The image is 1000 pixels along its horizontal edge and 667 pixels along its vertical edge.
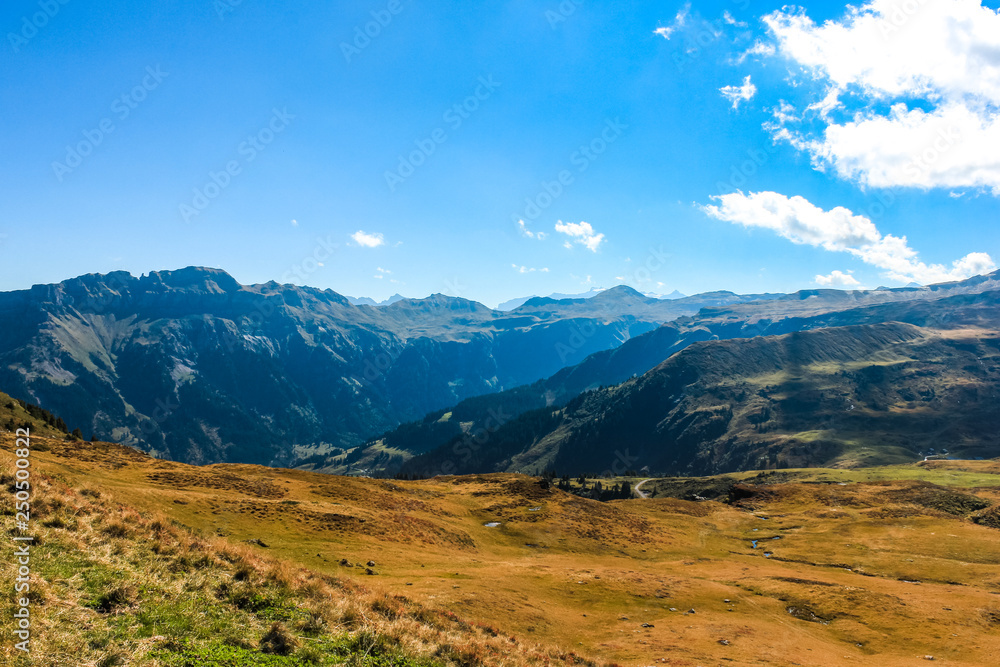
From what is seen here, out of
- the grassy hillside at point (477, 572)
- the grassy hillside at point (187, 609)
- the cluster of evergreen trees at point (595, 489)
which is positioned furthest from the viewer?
the cluster of evergreen trees at point (595, 489)

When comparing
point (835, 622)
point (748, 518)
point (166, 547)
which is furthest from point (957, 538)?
point (166, 547)

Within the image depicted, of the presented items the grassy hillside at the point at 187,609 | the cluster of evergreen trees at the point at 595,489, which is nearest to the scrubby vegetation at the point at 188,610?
the grassy hillside at the point at 187,609

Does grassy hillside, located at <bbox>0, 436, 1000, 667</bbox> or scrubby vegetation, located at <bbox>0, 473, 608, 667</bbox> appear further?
grassy hillside, located at <bbox>0, 436, 1000, 667</bbox>

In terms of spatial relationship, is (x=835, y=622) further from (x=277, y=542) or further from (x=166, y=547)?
(x=166, y=547)

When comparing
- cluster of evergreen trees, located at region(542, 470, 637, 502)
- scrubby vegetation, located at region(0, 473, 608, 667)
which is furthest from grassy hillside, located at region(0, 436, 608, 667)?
cluster of evergreen trees, located at region(542, 470, 637, 502)

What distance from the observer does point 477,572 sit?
41281 mm

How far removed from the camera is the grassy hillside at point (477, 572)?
1493 cm

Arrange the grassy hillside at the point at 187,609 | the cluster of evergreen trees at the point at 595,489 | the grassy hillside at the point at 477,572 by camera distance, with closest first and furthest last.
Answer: the grassy hillside at the point at 187,609, the grassy hillside at the point at 477,572, the cluster of evergreen trees at the point at 595,489

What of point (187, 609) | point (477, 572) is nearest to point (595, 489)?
point (477, 572)

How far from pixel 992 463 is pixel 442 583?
238708 millimetres

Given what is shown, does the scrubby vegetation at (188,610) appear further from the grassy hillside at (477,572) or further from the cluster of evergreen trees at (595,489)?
the cluster of evergreen trees at (595,489)

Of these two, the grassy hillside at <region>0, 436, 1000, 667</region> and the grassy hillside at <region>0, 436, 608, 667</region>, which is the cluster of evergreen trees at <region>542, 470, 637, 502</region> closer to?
the grassy hillside at <region>0, 436, 1000, 667</region>

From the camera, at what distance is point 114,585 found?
14.3m

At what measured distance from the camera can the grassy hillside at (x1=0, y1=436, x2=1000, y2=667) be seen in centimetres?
1493
